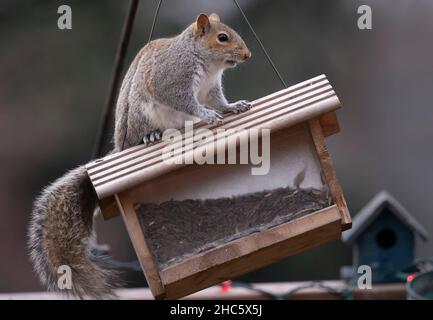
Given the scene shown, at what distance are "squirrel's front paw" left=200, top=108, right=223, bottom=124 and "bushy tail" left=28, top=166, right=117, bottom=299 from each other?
1.27ft

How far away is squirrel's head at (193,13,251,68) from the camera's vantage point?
93.5 inches

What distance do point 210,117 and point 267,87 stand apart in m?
3.87

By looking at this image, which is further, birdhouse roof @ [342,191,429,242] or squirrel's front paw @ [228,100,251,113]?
birdhouse roof @ [342,191,429,242]

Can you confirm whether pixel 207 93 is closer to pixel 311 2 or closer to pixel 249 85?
pixel 249 85

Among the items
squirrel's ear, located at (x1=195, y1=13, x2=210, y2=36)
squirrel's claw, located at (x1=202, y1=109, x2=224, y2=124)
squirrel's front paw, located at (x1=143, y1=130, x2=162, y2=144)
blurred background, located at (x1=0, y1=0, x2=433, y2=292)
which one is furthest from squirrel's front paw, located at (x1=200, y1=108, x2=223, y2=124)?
blurred background, located at (x1=0, y1=0, x2=433, y2=292)

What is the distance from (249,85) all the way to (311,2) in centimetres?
99

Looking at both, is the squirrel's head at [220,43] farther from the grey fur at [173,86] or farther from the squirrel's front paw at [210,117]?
the squirrel's front paw at [210,117]

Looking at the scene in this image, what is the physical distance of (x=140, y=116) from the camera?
7.72 ft

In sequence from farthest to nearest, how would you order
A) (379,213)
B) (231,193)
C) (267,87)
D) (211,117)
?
(267,87) < (379,213) < (211,117) < (231,193)

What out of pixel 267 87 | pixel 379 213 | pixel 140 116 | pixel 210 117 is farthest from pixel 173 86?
pixel 267 87

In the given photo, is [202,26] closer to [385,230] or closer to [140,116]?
[140,116]

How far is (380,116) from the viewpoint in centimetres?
606

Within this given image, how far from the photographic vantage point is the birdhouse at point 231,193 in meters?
1.96

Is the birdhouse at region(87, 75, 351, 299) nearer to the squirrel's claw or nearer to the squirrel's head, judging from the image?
the squirrel's claw
